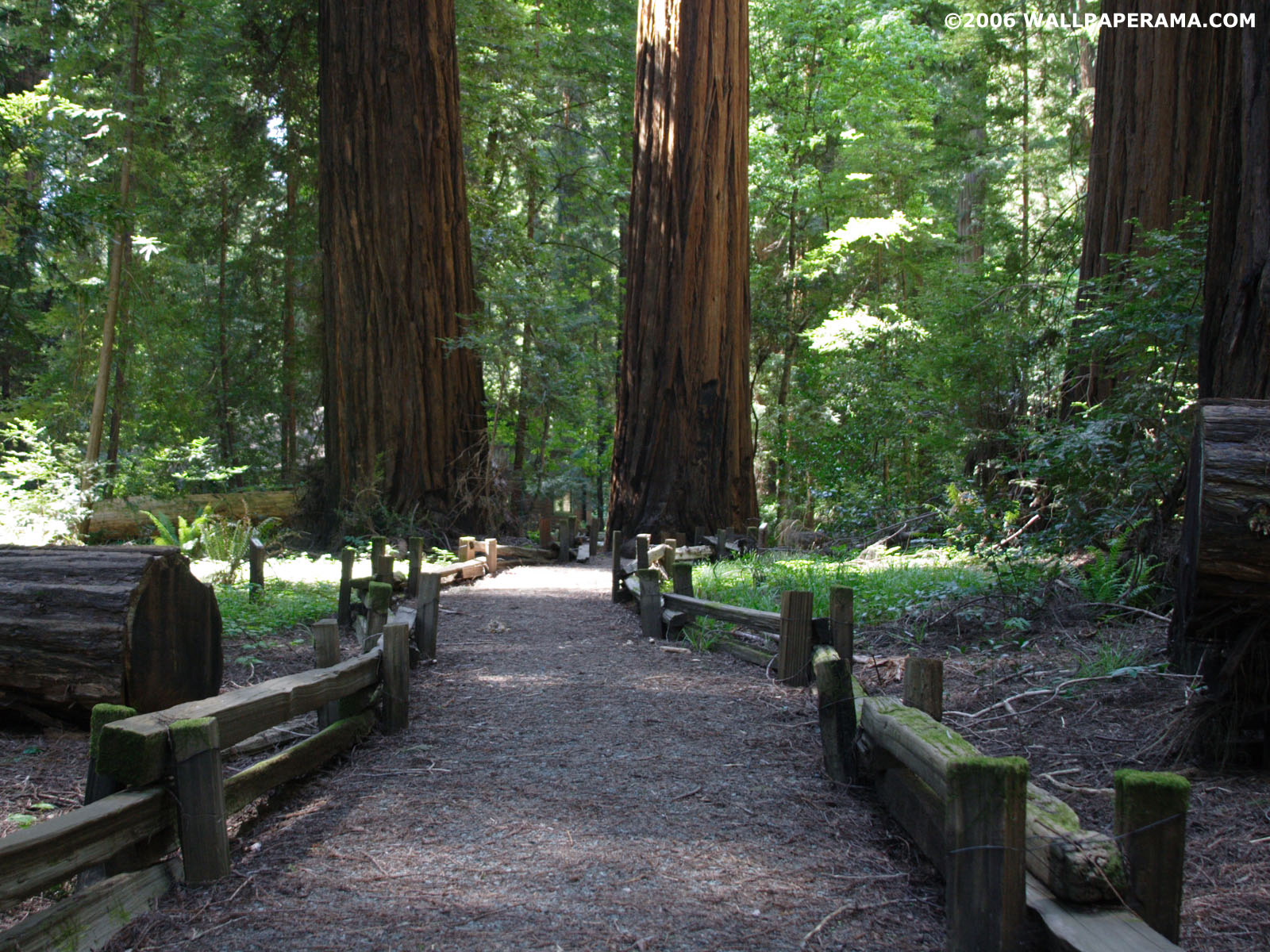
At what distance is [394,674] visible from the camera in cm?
543

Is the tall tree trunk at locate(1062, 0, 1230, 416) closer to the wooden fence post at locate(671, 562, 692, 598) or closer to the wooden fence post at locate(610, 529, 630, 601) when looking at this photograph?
the wooden fence post at locate(671, 562, 692, 598)

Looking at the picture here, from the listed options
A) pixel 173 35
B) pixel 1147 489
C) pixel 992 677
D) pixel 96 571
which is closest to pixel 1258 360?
pixel 1147 489

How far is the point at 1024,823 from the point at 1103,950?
1.24ft

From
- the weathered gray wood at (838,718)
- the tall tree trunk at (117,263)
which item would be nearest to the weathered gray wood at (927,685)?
the weathered gray wood at (838,718)

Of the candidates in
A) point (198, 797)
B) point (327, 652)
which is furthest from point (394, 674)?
point (198, 797)

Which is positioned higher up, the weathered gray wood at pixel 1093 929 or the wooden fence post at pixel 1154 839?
the wooden fence post at pixel 1154 839

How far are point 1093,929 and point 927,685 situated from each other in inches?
66.2

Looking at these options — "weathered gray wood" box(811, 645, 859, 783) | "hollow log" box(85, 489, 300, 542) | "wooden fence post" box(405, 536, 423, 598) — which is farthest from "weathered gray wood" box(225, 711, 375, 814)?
"hollow log" box(85, 489, 300, 542)

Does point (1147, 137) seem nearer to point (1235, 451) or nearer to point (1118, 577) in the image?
point (1118, 577)

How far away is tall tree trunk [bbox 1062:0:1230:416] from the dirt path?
607 cm

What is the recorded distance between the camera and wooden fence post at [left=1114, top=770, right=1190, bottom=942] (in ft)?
7.59

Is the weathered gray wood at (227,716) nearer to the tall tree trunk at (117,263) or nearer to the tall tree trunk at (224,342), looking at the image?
the tall tree trunk at (117,263)

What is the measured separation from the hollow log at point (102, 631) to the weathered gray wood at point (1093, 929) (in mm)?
4461

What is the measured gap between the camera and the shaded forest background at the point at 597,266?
9344 millimetres
